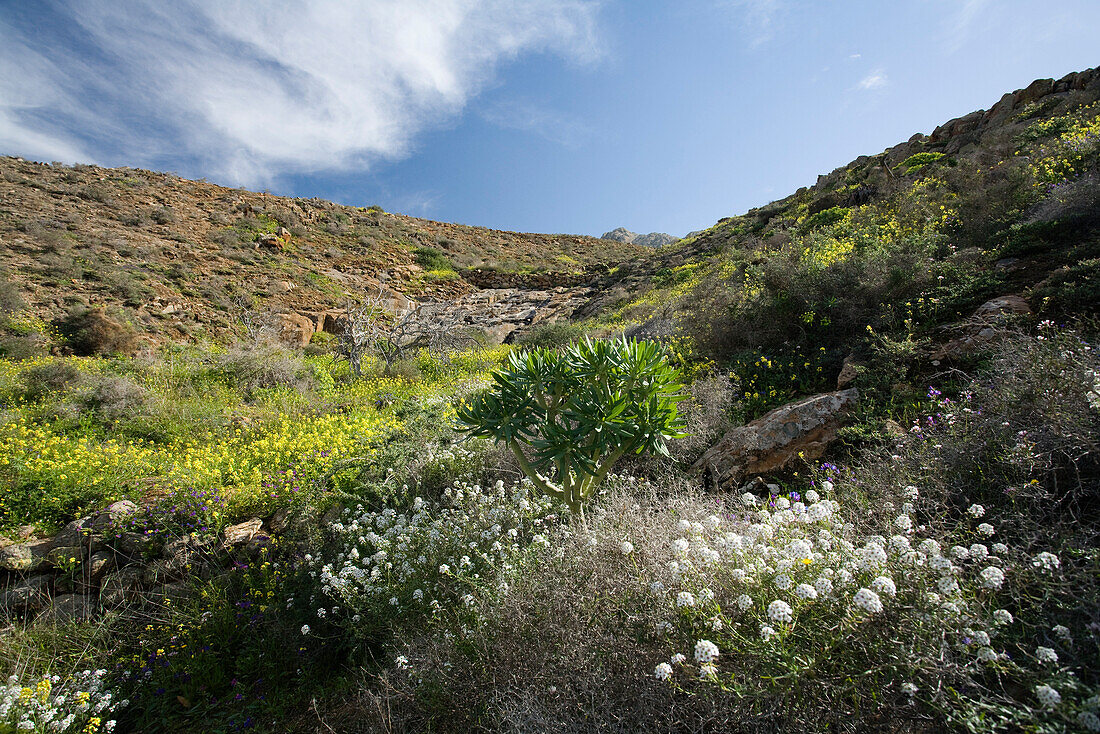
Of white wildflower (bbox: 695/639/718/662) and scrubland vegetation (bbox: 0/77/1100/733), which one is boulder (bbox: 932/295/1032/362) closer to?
scrubland vegetation (bbox: 0/77/1100/733)

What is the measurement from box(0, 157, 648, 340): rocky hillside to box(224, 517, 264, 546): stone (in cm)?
1100

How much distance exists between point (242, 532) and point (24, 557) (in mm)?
1799

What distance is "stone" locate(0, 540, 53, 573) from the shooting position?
3.83 meters

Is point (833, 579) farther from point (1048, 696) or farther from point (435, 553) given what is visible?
point (435, 553)

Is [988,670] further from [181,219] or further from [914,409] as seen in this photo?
[181,219]

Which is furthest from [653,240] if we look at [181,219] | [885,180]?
[181,219]

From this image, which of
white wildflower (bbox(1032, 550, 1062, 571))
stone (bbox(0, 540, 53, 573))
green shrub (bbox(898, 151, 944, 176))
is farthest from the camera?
green shrub (bbox(898, 151, 944, 176))

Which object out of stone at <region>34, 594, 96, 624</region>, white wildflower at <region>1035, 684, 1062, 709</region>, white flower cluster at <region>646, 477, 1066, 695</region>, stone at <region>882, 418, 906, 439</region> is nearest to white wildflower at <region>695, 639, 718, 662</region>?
white flower cluster at <region>646, 477, 1066, 695</region>

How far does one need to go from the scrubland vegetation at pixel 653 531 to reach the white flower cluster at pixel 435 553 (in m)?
0.03

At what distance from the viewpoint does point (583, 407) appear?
306 cm

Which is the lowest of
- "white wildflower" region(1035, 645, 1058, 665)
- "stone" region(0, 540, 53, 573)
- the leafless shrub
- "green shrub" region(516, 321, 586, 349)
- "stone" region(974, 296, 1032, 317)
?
"white wildflower" region(1035, 645, 1058, 665)

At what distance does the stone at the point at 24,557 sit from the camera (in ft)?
12.6

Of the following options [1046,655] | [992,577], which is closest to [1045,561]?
[992,577]

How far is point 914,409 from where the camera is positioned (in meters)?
3.62
